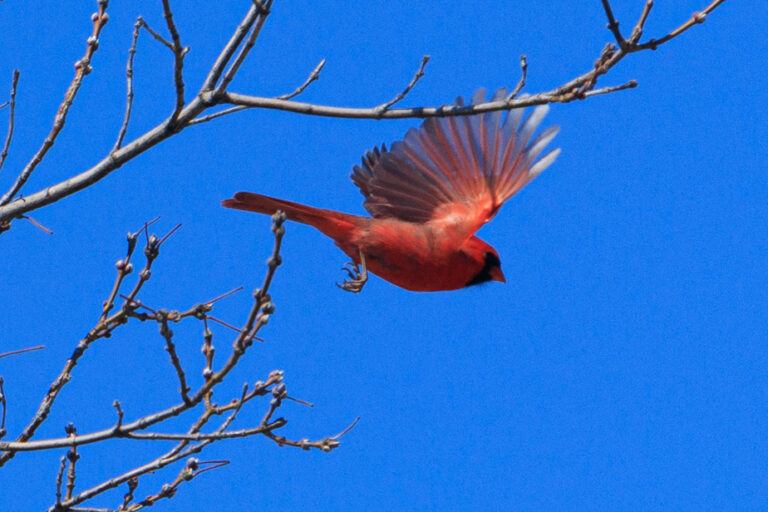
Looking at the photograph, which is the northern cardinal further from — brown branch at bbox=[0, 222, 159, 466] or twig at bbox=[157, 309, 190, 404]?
twig at bbox=[157, 309, 190, 404]

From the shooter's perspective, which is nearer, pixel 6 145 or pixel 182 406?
pixel 182 406

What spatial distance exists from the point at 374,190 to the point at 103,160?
2.66 metres

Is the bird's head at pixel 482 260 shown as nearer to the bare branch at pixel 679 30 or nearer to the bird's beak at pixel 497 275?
the bird's beak at pixel 497 275

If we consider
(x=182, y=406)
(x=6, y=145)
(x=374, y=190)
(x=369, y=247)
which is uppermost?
(x=374, y=190)

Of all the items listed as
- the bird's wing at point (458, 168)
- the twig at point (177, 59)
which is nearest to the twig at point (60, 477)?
the twig at point (177, 59)

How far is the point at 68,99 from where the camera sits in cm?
313

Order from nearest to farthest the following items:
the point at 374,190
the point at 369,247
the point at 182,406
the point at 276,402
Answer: the point at 182,406 < the point at 276,402 < the point at 369,247 < the point at 374,190

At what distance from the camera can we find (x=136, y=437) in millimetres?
2605

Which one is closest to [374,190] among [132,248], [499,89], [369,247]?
[369,247]

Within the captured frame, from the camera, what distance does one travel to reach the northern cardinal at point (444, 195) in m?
5.12

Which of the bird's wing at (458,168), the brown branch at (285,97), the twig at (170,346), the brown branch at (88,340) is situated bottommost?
the twig at (170,346)

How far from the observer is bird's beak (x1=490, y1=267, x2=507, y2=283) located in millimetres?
5629

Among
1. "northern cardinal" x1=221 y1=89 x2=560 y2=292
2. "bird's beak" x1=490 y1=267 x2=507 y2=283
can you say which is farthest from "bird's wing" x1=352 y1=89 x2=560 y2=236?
"bird's beak" x1=490 y1=267 x2=507 y2=283

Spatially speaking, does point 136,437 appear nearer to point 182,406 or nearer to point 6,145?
point 182,406
